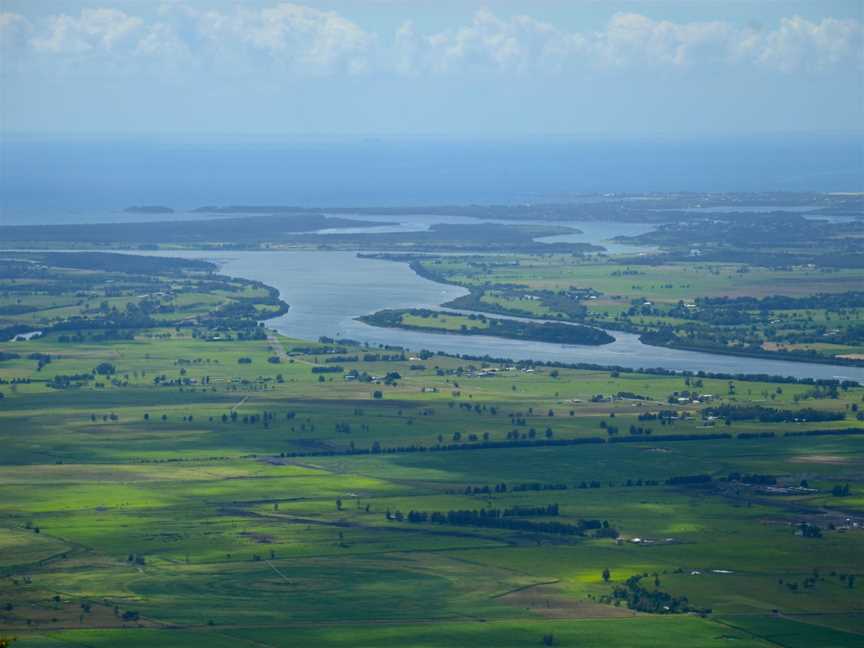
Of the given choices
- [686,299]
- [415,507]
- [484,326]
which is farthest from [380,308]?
[415,507]

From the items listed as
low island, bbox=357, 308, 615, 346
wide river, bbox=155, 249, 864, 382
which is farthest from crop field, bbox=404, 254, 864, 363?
low island, bbox=357, 308, 615, 346

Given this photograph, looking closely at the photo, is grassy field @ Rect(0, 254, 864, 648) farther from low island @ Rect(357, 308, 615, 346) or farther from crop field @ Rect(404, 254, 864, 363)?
crop field @ Rect(404, 254, 864, 363)

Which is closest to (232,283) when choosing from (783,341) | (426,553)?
(783,341)

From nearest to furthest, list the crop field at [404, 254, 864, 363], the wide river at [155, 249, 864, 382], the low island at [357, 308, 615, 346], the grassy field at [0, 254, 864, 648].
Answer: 1. the grassy field at [0, 254, 864, 648]
2. the wide river at [155, 249, 864, 382]
3. the crop field at [404, 254, 864, 363]
4. the low island at [357, 308, 615, 346]

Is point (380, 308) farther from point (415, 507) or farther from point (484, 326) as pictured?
point (415, 507)

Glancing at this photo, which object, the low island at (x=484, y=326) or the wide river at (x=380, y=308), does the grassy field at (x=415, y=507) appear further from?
the low island at (x=484, y=326)

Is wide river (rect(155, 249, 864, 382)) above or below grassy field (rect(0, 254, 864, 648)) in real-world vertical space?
above
